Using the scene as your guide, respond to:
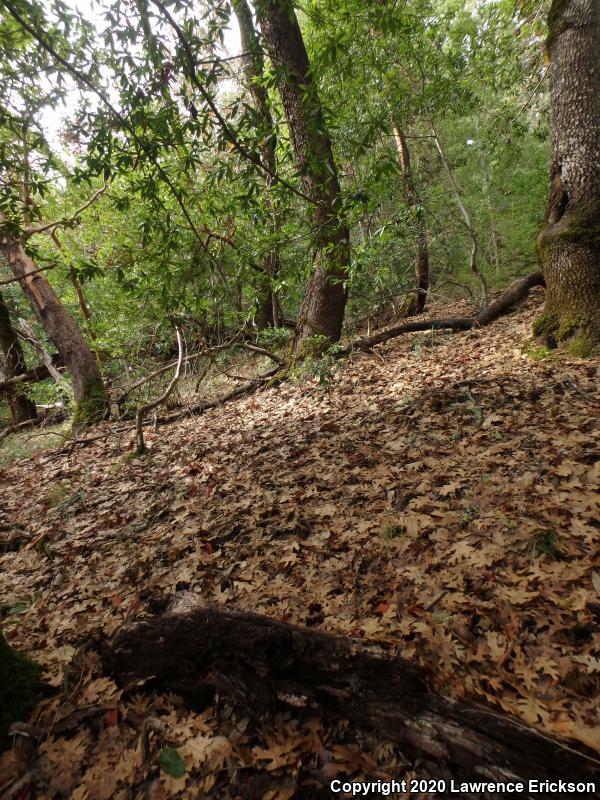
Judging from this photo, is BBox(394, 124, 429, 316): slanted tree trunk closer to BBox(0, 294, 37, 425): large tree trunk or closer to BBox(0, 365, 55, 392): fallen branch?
BBox(0, 365, 55, 392): fallen branch

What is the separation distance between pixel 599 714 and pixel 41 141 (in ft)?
18.9

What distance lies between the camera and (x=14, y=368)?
12773mm

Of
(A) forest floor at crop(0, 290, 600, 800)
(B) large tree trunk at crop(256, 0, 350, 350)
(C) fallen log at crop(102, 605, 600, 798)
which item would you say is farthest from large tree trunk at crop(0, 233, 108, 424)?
(C) fallen log at crop(102, 605, 600, 798)

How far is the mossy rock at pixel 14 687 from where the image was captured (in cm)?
209

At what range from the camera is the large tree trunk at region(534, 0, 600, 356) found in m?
5.00

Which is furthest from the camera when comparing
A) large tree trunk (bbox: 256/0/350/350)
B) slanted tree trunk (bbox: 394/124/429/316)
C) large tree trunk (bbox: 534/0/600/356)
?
slanted tree trunk (bbox: 394/124/429/316)

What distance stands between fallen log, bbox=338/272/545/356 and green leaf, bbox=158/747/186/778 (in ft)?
23.1

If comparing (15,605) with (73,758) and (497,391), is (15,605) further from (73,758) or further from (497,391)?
(497,391)

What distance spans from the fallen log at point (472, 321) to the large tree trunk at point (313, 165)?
3.02 feet

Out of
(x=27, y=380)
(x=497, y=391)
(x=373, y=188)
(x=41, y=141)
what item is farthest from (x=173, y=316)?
(x=27, y=380)

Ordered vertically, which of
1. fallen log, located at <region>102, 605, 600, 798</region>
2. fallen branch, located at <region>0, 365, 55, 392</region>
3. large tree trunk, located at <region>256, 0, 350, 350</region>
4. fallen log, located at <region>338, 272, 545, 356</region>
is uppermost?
large tree trunk, located at <region>256, 0, 350, 350</region>

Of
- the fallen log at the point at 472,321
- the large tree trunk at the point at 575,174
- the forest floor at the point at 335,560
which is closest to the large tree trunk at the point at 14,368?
the forest floor at the point at 335,560

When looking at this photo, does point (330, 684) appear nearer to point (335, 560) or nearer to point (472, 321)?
point (335, 560)

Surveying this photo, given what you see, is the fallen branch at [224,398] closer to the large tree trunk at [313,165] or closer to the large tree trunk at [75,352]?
the large tree trunk at [313,165]
